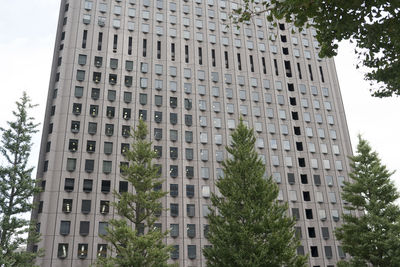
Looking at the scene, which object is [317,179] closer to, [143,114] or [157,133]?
[157,133]

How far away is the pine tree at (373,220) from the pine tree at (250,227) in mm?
7980

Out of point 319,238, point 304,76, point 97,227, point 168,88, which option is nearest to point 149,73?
point 168,88

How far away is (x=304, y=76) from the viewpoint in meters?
58.8

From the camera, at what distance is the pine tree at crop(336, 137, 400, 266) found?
2530 centimetres

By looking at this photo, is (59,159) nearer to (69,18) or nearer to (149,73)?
(149,73)

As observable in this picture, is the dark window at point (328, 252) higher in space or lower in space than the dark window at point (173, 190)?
lower

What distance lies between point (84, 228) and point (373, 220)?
2950 cm

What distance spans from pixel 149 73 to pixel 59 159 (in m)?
17.4

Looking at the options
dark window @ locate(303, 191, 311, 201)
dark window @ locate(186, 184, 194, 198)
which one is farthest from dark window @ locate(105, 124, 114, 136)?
dark window @ locate(303, 191, 311, 201)

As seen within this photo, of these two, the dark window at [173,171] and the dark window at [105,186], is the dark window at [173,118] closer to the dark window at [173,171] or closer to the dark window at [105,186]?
the dark window at [173,171]

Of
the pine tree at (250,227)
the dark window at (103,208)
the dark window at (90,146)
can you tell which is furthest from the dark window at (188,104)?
the pine tree at (250,227)

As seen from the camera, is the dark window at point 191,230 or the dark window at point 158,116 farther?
the dark window at point 158,116

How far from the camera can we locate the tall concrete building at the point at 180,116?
4128cm

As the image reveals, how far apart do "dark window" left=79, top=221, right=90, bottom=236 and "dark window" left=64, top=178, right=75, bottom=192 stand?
13.6ft
